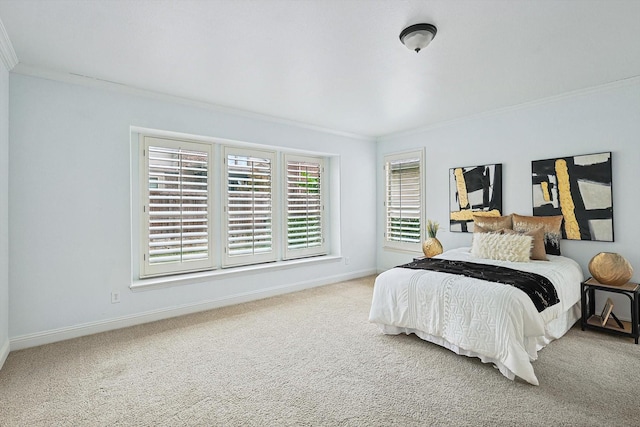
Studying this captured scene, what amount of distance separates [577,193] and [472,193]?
1.18 m

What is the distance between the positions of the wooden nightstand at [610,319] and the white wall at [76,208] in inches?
161

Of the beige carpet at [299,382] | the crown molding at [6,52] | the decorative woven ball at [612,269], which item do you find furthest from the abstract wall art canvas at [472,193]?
the crown molding at [6,52]

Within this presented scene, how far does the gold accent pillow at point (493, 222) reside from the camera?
388cm

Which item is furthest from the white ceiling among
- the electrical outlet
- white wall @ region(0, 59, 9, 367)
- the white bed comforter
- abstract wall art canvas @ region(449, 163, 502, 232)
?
the electrical outlet

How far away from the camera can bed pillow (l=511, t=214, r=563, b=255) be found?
360 centimetres

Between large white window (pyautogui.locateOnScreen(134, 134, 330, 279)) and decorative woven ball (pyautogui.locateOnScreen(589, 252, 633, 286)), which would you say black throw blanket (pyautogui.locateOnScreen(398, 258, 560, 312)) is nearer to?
decorative woven ball (pyautogui.locateOnScreen(589, 252, 633, 286))

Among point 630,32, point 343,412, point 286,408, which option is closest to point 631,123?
point 630,32

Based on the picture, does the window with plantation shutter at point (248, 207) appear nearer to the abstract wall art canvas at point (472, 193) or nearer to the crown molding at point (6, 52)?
the crown molding at point (6, 52)

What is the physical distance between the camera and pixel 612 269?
119 inches

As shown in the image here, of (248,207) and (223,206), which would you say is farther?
(248,207)

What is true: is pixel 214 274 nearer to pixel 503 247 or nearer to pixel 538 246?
pixel 503 247

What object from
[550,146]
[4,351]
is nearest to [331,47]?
[550,146]

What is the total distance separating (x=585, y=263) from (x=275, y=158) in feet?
13.3

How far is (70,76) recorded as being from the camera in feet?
9.91
